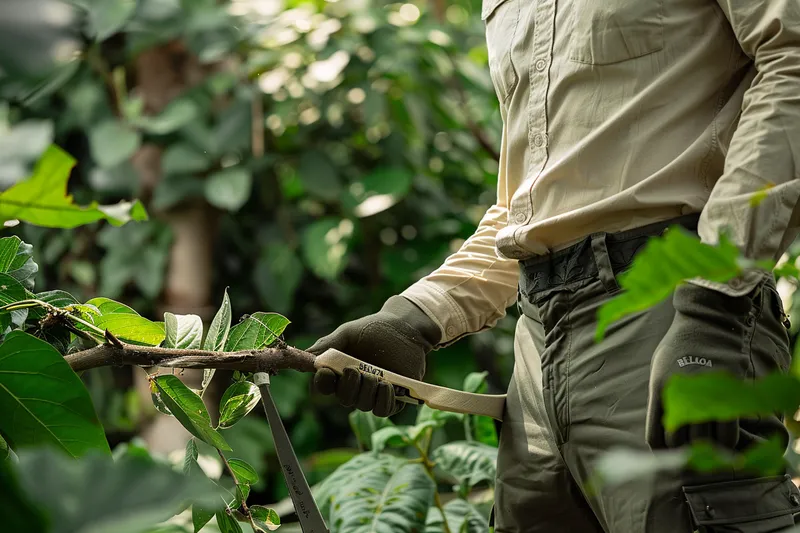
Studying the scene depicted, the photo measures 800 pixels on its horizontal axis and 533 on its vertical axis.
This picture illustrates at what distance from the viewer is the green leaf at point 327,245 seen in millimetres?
2156

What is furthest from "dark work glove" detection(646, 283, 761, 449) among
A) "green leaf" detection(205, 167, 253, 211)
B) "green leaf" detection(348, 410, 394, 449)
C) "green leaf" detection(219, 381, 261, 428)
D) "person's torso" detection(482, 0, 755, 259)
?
"green leaf" detection(205, 167, 253, 211)

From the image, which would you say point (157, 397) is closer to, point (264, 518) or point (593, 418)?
point (264, 518)

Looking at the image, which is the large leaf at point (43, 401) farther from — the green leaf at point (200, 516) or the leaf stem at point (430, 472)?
the leaf stem at point (430, 472)

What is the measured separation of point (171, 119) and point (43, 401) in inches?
70.6

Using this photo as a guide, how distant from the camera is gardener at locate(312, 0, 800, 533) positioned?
0.68 m

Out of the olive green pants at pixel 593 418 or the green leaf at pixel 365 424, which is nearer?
the olive green pants at pixel 593 418

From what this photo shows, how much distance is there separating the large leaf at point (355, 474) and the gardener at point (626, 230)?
291 mm

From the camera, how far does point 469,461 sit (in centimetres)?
117

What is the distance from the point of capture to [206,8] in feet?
7.92

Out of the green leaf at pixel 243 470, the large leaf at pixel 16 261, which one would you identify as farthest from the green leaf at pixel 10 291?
the green leaf at pixel 243 470

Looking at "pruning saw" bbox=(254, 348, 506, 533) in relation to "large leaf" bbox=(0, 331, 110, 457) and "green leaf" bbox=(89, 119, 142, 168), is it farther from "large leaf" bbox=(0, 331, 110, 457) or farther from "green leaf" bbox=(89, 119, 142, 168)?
"green leaf" bbox=(89, 119, 142, 168)

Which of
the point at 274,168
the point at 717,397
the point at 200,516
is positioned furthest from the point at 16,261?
the point at 274,168

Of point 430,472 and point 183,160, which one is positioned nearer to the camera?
point 430,472

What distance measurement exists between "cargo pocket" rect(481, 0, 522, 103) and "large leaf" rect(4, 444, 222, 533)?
71 cm
